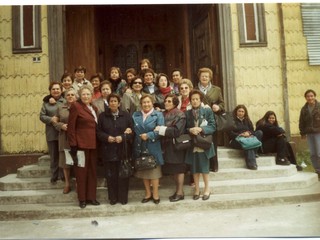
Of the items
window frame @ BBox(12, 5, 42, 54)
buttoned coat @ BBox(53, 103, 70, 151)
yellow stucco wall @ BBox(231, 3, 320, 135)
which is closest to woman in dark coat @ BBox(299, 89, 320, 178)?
yellow stucco wall @ BBox(231, 3, 320, 135)

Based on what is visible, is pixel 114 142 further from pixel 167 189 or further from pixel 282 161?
pixel 282 161

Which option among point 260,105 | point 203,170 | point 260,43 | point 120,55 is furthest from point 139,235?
point 120,55

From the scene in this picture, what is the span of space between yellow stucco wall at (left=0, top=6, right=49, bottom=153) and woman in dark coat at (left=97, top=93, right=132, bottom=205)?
133 centimetres

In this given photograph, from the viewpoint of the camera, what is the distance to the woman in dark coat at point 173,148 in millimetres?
3203

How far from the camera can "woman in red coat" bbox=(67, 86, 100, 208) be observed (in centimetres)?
316

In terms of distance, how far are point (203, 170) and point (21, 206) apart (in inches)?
67.4

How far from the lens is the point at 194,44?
5078 mm

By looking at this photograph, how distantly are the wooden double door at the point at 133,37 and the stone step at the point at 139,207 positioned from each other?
2291 mm

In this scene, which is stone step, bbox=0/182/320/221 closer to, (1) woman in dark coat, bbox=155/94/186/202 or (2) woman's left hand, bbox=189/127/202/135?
(1) woman in dark coat, bbox=155/94/186/202

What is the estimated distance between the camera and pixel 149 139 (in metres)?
3.17

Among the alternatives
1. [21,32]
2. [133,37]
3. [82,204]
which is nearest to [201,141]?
[82,204]

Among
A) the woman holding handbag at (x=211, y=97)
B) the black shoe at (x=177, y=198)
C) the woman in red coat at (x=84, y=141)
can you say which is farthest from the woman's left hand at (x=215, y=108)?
the woman in red coat at (x=84, y=141)

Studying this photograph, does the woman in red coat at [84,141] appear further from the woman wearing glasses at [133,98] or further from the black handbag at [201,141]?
the black handbag at [201,141]

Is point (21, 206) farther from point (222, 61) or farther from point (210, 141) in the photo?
point (222, 61)
